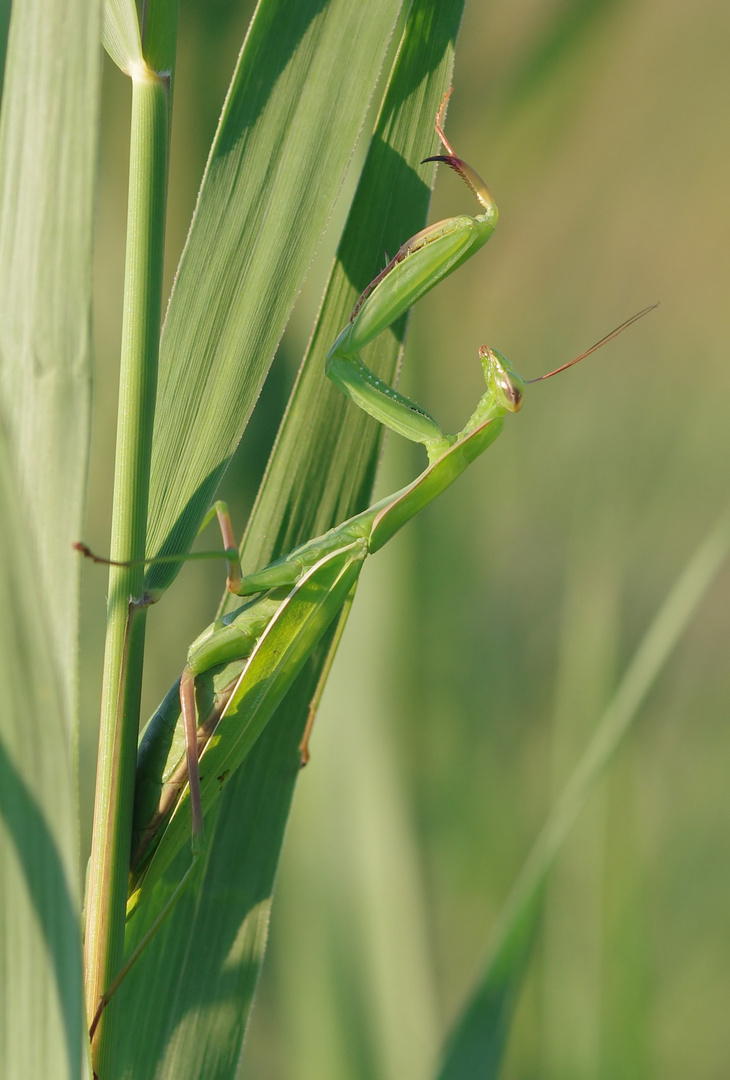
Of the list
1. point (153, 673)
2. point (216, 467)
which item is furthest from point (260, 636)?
point (153, 673)

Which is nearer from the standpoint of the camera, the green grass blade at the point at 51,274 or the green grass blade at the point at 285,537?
the green grass blade at the point at 51,274

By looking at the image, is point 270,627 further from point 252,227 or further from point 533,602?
point 533,602

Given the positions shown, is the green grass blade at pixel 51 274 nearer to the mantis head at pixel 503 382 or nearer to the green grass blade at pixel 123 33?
the green grass blade at pixel 123 33

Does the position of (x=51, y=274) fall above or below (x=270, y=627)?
above

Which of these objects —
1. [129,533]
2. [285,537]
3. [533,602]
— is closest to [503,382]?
[285,537]

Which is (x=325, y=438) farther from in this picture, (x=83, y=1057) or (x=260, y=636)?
(x=83, y=1057)

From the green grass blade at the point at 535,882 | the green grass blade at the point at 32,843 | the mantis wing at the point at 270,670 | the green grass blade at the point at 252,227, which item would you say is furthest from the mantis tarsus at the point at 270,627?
the green grass blade at the point at 535,882
